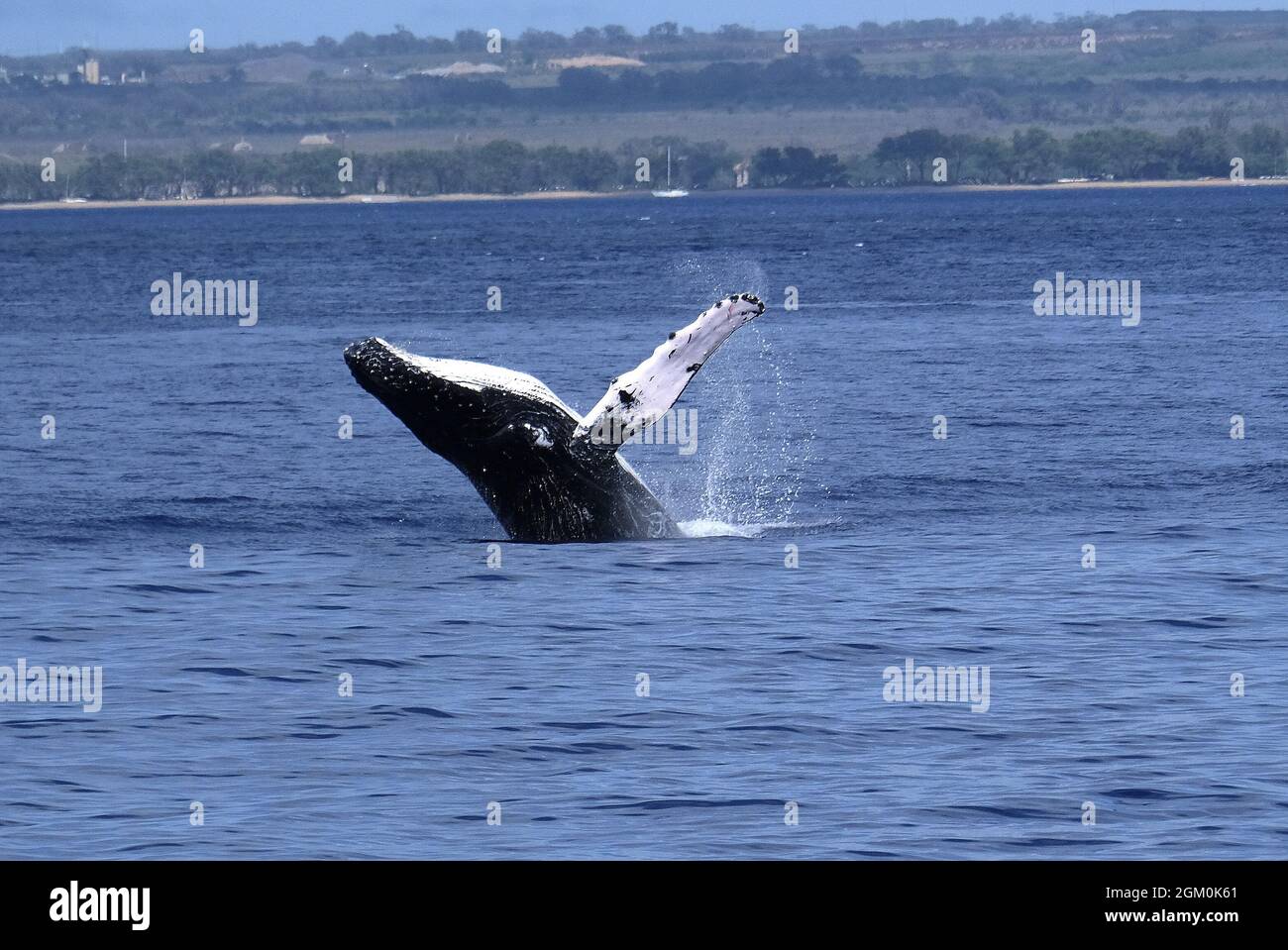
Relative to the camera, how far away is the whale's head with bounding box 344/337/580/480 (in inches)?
643

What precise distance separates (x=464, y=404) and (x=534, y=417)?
0.63m

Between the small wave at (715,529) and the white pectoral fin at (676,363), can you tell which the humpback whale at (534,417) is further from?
the small wave at (715,529)

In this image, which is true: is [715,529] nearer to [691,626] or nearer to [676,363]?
[691,626]

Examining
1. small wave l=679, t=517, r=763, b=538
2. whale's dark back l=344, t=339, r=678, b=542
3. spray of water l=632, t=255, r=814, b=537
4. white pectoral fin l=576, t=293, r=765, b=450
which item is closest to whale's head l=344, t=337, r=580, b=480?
whale's dark back l=344, t=339, r=678, b=542

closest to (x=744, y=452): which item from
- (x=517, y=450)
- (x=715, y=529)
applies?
(x=715, y=529)

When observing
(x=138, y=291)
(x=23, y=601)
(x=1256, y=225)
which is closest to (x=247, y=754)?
(x=23, y=601)

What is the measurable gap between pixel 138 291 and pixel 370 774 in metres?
72.9

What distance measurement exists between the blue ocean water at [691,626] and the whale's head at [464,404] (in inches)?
52.8

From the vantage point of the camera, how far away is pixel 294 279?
91312mm

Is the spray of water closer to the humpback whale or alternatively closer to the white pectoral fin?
the humpback whale

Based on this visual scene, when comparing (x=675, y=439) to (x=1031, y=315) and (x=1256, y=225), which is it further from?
(x=1256, y=225)

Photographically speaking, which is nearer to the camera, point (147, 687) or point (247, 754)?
point (247, 754)

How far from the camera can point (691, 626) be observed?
54.6 feet
